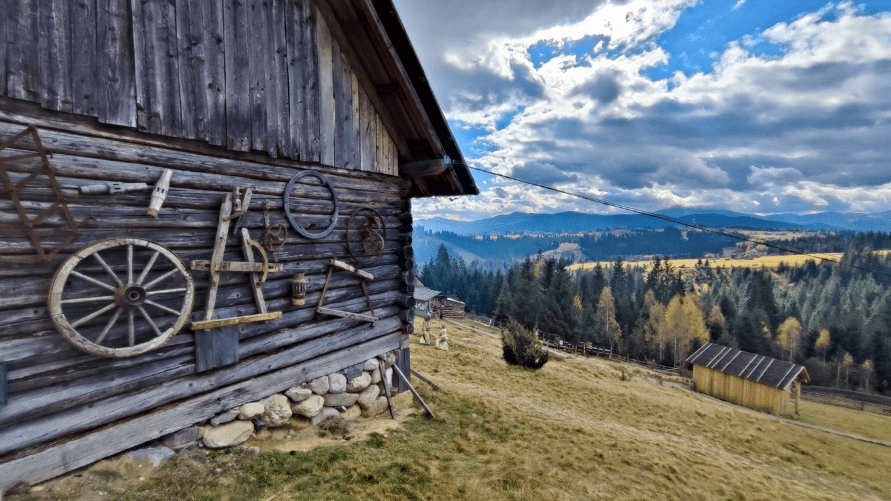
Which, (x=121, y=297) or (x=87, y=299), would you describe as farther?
(x=121, y=297)

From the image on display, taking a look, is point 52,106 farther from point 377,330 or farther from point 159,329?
point 377,330

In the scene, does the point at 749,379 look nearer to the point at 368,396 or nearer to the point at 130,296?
the point at 368,396

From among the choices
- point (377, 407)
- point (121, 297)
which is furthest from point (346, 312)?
point (121, 297)

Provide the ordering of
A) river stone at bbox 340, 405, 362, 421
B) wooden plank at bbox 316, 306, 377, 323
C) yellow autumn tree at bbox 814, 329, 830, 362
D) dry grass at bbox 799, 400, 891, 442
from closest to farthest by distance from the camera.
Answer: wooden plank at bbox 316, 306, 377, 323, river stone at bbox 340, 405, 362, 421, dry grass at bbox 799, 400, 891, 442, yellow autumn tree at bbox 814, 329, 830, 362

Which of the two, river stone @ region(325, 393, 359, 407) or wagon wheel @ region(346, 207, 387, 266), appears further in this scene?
wagon wheel @ region(346, 207, 387, 266)

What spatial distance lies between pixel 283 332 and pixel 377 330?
2.20 meters

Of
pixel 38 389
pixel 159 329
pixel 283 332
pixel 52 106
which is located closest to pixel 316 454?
pixel 283 332

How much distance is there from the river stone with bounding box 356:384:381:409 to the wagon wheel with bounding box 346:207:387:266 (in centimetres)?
263

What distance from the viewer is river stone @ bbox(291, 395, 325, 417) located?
6652mm

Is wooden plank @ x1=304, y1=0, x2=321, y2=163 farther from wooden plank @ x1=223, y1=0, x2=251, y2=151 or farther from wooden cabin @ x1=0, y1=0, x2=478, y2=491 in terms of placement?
wooden plank @ x1=223, y1=0, x2=251, y2=151

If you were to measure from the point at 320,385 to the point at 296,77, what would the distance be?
543cm

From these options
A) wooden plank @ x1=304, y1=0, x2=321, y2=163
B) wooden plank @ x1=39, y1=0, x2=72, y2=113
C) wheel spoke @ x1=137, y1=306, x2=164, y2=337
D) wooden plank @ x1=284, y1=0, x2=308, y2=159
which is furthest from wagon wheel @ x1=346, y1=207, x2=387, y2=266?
wooden plank @ x1=39, y1=0, x2=72, y2=113

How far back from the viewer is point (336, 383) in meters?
7.24

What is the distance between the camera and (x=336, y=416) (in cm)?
723
